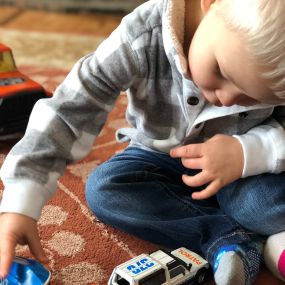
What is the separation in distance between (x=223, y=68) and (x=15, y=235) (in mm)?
285

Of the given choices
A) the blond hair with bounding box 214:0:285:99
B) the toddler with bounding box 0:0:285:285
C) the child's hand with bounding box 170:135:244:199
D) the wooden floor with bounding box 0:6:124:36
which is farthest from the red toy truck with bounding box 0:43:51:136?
the wooden floor with bounding box 0:6:124:36

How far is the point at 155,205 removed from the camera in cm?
72

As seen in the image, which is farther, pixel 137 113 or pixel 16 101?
pixel 16 101

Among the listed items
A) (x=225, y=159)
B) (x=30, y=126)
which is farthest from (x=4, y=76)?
(x=225, y=159)

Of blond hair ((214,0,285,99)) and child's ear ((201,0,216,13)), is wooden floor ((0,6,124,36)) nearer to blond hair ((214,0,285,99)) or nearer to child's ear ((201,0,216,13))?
child's ear ((201,0,216,13))

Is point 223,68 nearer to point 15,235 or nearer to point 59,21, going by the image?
point 15,235

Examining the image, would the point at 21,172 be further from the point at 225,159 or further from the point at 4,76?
the point at 4,76

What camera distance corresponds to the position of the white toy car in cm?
57

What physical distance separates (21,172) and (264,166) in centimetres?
33

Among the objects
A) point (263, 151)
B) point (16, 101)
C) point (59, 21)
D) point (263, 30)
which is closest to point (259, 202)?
point (263, 151)

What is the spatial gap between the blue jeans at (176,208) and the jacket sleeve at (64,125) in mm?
98

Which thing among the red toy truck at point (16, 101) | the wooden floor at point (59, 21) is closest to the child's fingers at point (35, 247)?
the red toy truck at point (16, 101)

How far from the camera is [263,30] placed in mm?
486

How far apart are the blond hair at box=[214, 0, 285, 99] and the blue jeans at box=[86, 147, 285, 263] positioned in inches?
9.0
